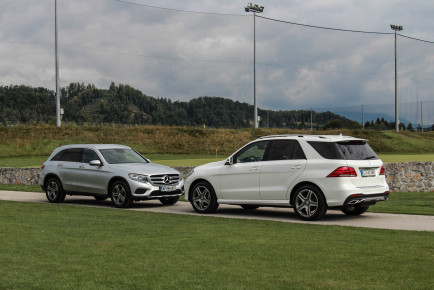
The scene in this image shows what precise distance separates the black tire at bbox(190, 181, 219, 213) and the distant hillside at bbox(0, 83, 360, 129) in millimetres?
52565

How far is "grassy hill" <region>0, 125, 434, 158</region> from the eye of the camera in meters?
49.8

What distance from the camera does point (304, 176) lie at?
12.5 m

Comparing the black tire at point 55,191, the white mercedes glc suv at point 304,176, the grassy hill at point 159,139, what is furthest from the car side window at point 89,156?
the grassy hill at point 159,139

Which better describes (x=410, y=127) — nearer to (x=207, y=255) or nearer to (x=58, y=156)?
(x=58, y=156)

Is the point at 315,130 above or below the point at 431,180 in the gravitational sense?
above

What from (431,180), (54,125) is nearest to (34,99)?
(54,125)

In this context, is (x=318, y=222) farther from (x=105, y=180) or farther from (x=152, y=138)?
(x=152, y=138)

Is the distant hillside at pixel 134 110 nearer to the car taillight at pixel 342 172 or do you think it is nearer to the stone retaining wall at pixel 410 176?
the stone retaining wall at pixel 410 176

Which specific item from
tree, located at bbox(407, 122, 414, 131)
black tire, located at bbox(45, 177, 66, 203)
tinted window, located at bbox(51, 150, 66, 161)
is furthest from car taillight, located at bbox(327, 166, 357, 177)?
tree, located at bbox(407, 122, 414, 131)

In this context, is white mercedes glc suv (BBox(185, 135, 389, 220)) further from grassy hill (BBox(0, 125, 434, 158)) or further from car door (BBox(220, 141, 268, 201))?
grassy hill (BBox(0, 125, 434, 158))

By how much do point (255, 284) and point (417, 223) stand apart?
672cm

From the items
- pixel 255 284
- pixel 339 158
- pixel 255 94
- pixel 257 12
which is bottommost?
pixel 255 284

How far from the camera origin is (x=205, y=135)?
197 ft

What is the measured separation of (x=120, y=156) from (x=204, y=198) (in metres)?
4.06
